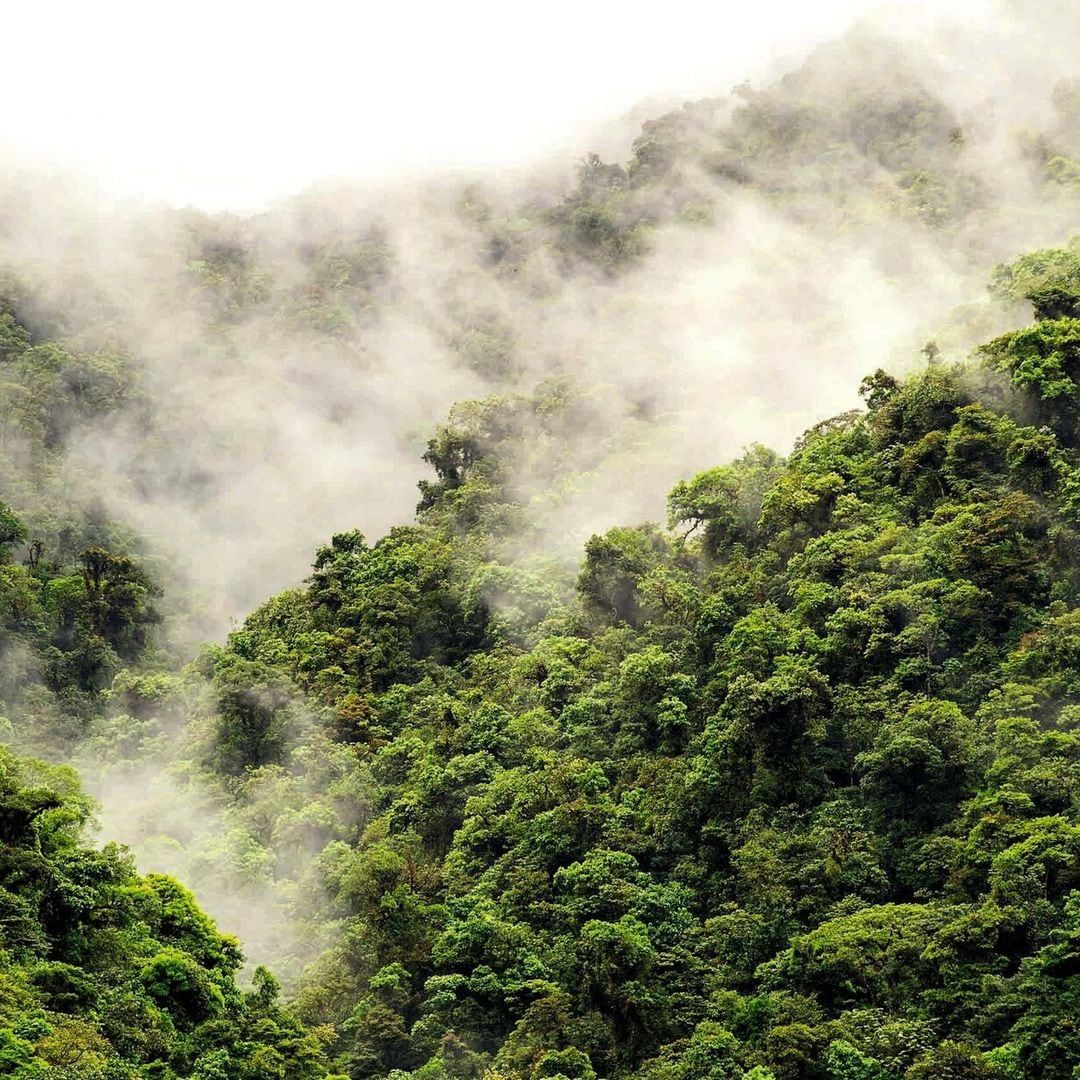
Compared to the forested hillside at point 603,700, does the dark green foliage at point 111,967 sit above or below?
below

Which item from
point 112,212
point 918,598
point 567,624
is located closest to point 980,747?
point 918,598

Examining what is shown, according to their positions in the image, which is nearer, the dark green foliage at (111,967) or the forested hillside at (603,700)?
the dark green foliage at (111,967)

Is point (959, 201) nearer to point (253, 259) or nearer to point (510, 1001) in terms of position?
point (253, 259)

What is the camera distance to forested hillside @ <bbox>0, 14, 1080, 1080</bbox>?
84.0ft

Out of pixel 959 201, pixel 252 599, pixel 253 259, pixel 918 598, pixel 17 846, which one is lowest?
pixel 17 846

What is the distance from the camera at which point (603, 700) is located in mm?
38812

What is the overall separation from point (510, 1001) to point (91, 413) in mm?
42196

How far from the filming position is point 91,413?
6506 centimetres

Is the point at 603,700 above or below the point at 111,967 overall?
above

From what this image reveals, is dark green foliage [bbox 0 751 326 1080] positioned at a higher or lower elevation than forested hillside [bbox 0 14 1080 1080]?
lower

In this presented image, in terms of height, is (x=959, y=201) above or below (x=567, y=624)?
above

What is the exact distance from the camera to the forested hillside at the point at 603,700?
25.6 m

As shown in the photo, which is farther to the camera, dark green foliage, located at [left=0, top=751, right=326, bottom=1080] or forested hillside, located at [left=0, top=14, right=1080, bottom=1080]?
forested hillside, located at [left=0, top=14, right=1080, bottom=1080]

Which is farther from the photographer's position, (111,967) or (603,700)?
(603,700)
